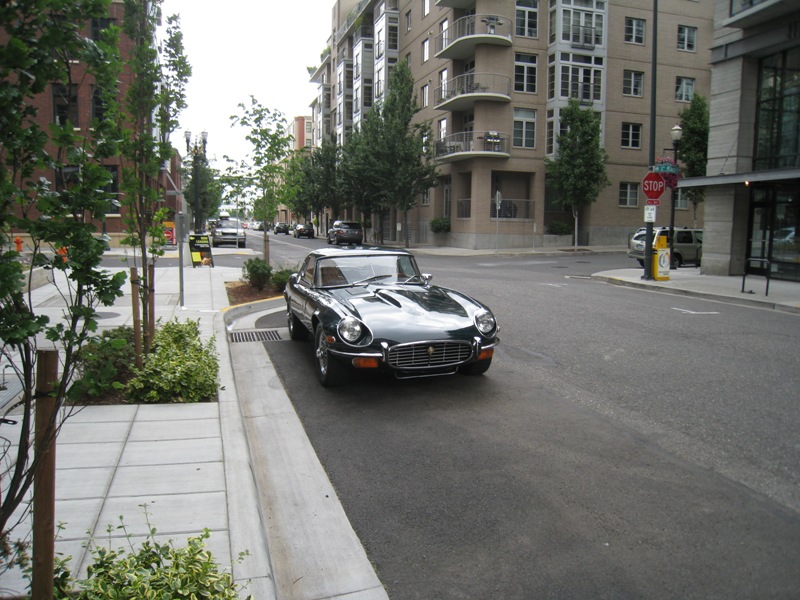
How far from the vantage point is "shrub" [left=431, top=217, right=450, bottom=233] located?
137 feet

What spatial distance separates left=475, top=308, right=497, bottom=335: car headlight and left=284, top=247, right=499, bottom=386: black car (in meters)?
0.01

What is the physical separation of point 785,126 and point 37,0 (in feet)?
71.4

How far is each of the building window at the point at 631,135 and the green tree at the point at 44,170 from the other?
4188 centimetres

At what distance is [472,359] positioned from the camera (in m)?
6.39

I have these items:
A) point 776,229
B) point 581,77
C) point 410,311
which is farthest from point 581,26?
point 410,311

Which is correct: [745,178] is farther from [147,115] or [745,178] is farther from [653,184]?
[147,115]

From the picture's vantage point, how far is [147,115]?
6621 millimetres

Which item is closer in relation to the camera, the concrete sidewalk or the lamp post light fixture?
the concrete sidewalk

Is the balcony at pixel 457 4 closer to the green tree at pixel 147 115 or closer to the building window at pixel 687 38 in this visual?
the building window at pixel 687 38

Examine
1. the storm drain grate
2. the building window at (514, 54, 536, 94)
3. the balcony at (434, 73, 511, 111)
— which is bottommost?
the storm drain grate

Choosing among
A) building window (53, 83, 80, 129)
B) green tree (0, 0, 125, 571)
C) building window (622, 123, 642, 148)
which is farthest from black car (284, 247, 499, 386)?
building window (622, 123, 642, 148)

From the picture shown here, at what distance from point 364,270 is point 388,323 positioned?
6.03 ft

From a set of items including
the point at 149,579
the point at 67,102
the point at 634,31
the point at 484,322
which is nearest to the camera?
the point at 67,102

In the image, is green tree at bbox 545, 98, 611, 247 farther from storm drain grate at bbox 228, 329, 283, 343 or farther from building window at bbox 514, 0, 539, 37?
storm drain grate at bbox 228, 329, 283, 343
